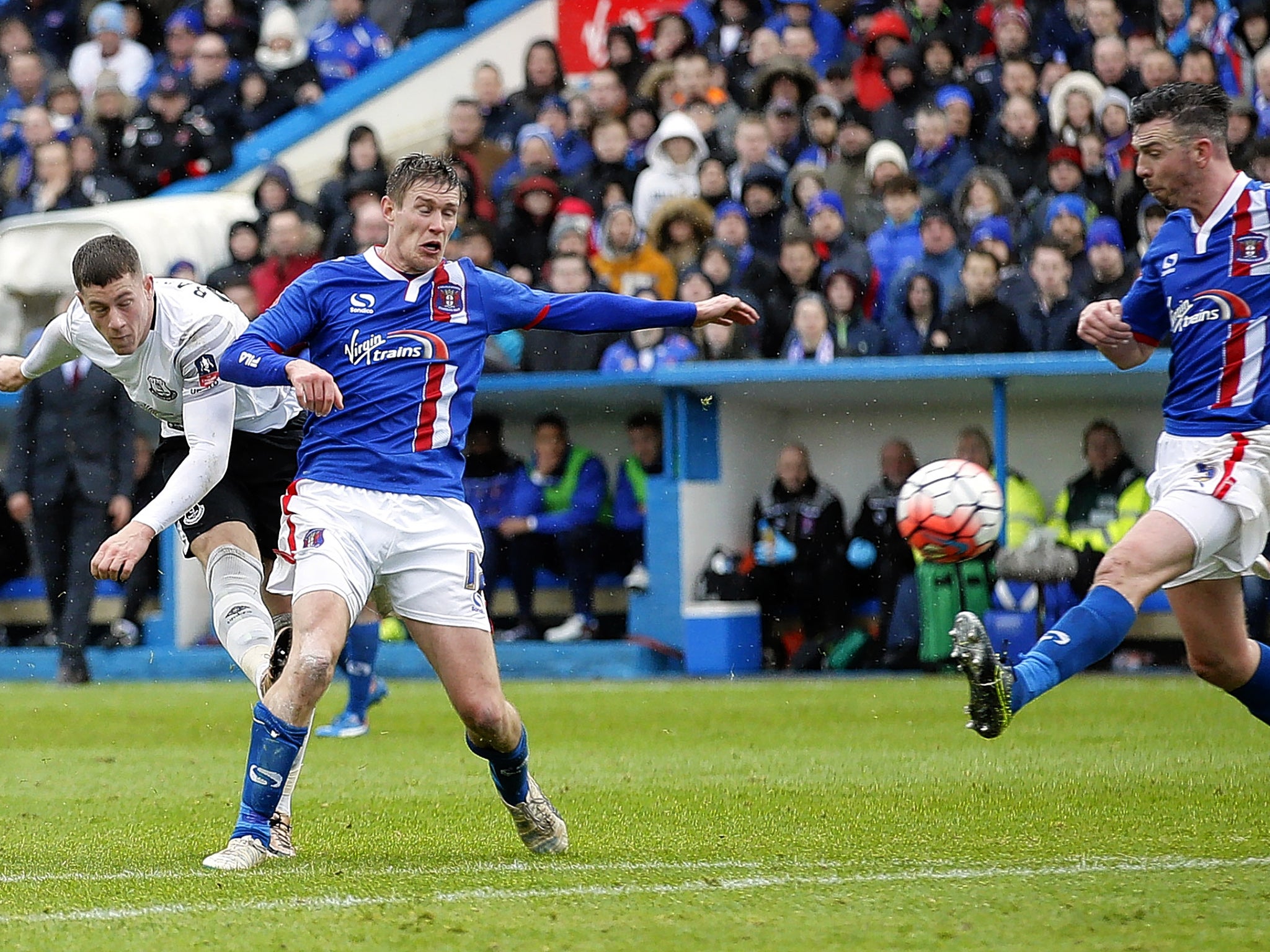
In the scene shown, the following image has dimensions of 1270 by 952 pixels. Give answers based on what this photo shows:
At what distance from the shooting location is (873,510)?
45.6 ft

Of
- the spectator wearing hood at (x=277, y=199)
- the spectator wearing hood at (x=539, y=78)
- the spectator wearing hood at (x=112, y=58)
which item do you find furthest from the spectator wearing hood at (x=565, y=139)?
the spectator wearing hood at (x=112, y=58)

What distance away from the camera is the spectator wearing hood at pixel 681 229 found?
49.7ft

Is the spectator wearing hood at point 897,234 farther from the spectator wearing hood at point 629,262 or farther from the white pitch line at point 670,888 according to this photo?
the white pitch line at point 670,888

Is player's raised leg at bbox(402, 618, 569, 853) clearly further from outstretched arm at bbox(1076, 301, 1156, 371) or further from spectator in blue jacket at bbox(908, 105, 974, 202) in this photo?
spectator in blue jacket at bbox(908, 105, 974, 202)

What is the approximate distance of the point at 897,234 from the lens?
14562 millimetres

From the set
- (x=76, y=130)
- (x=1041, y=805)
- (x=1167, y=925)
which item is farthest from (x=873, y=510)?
(x=76, y=130)

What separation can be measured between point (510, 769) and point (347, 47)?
16.9 metres

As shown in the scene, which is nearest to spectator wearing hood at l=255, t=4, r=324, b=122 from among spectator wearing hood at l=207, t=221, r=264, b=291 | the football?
spectator wearing hood at l=207, t=221, r=264, b=291

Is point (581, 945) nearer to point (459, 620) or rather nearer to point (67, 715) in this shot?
point (459, 620)

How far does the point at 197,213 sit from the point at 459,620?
520 inches

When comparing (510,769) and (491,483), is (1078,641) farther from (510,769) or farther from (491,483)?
(491,483)

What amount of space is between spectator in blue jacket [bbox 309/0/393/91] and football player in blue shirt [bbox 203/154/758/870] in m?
16.0

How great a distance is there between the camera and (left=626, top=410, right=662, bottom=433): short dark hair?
15.3 metres

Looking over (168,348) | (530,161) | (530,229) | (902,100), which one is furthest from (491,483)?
(168,348)
